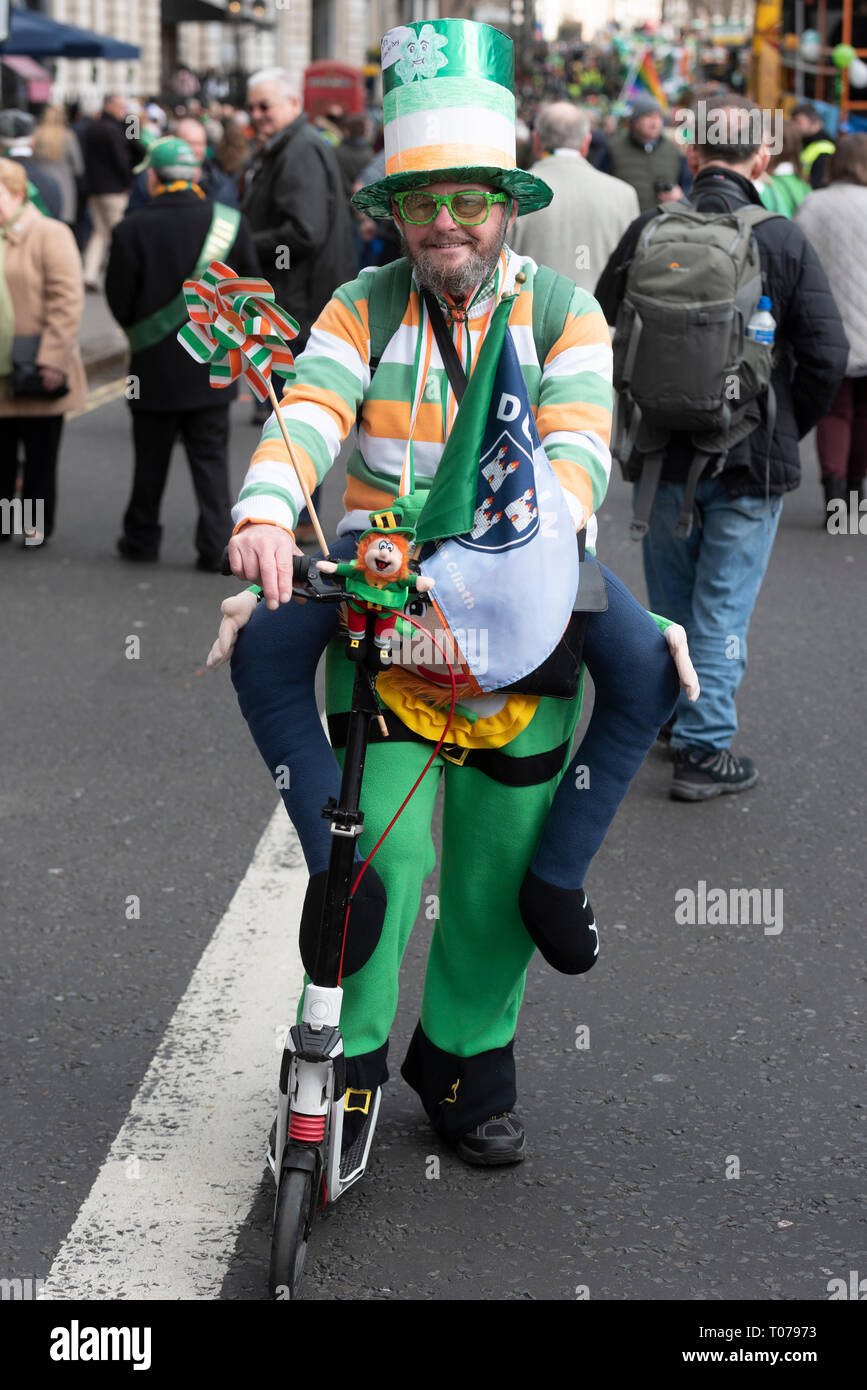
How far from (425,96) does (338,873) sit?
50.0 inches

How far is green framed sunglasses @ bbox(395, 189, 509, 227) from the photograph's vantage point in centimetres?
308

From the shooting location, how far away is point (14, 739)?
6.43 metres

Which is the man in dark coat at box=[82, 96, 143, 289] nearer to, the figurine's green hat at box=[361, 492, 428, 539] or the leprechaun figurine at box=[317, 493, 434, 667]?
the figurine's green hat at box=[361, 492, 428, 539]

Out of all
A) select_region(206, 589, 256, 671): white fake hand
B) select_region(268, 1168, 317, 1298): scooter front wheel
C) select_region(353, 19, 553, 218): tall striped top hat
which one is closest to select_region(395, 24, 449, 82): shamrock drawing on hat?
select_region(353, 19, 553, 218): tall striped top hat

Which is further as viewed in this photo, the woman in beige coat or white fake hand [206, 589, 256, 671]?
the woman in beige coat

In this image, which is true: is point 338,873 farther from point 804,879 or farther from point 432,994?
point 804,879

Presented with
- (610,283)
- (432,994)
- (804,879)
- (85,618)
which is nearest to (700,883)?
(804,879)

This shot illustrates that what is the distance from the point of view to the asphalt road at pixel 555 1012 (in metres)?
3.29

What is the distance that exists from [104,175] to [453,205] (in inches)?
749

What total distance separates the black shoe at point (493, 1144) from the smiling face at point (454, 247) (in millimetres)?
1538

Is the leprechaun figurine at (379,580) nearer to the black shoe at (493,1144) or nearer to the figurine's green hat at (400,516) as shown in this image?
the figurine's green hat at (400,516)

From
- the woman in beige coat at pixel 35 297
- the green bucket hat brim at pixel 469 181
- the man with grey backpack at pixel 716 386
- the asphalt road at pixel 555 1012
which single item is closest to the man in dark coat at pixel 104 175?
the woman in beige coat at pixel 35 297

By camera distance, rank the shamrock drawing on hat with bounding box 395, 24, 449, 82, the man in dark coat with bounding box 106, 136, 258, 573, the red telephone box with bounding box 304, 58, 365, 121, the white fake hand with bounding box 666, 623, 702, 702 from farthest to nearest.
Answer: the red telephone box with bounding box 304, 58, 365, 121
the man in dark coat with bounding box 106, 136, 258, 573
the white fake hand with bounding box 666, 623, 702, 702
the shamrock drawing on hat with bounding box 395, 24, 449, 82

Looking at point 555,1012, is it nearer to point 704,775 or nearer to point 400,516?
point 400,516
